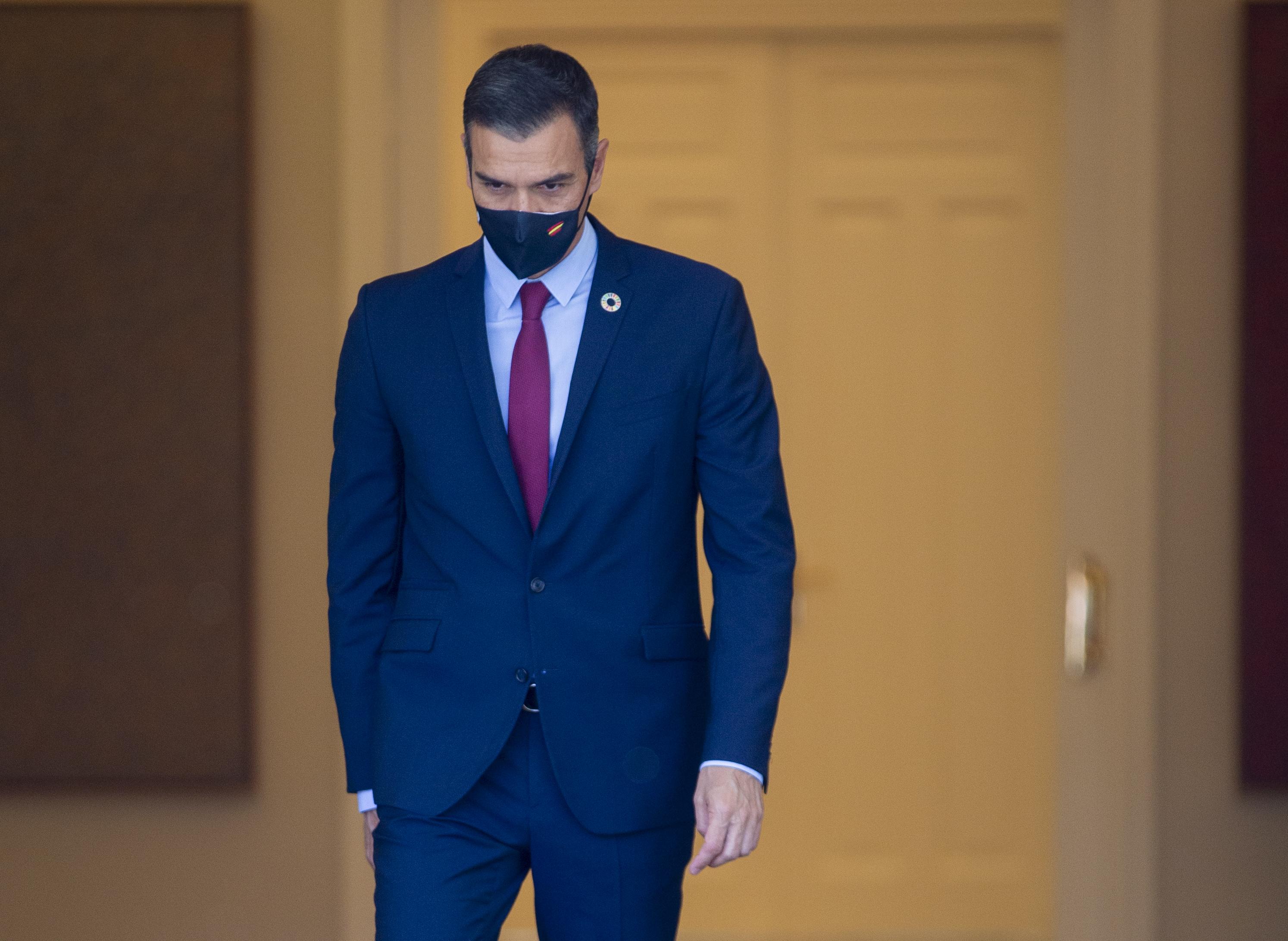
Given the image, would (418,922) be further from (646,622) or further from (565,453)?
(565,453)

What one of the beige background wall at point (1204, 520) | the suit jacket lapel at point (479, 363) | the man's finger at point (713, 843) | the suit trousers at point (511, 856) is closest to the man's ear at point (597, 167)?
the suit jacket lapel at point (479, 363)

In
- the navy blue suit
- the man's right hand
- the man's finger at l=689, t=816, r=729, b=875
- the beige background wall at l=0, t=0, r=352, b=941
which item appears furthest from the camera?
the beige background wall at l=0, t=0, r=352, b=941

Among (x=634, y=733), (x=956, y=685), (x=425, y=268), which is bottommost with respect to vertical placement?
(x=956, y=685)

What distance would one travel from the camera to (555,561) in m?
1.62

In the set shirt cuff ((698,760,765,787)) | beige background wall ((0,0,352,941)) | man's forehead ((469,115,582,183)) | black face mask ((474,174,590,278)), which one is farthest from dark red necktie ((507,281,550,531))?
beige background wall ((0,0,352,941))

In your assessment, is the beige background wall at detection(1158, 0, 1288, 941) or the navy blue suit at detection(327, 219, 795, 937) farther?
the beige background wall at detection(1158, 0, 1288, 941)

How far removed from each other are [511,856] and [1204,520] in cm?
164

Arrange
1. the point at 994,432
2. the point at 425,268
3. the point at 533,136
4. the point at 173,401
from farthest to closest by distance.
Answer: the point at 994,432 → the point at 173,401 → the point at 425,268 → the point at 533,136

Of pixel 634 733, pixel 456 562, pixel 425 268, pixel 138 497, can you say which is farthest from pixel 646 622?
pixel 138 497

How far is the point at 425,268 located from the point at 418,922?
0.82m

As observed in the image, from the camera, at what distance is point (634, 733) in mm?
1631

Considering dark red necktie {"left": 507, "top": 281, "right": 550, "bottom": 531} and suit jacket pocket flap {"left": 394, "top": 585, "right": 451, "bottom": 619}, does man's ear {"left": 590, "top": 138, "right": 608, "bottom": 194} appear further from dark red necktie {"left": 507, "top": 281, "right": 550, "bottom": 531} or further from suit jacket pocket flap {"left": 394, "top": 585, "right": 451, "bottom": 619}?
suit jacket pocket flap {"left": 394, "top": 585, "right": 451, "bottom": 619}

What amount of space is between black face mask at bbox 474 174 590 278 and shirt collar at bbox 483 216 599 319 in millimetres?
36

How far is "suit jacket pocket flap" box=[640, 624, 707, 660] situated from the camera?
5.38ft
